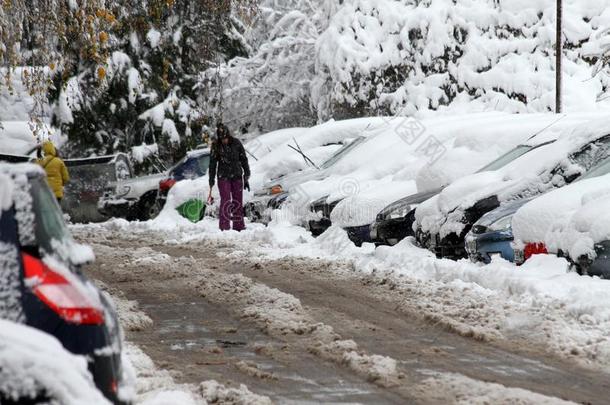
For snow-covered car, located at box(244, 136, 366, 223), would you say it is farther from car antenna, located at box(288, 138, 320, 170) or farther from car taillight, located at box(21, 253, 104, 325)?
car taillight, located at box(21, 253, 104, 325)

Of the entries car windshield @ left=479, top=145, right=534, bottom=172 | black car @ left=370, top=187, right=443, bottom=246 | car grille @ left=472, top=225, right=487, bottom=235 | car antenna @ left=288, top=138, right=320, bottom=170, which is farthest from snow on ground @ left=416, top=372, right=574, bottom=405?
car antenna @ left=288, top=138, right=320, bottom=170

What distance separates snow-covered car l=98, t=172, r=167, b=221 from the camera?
76.7 feet

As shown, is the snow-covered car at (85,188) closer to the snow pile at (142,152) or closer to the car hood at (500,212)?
the snow pile at (142,152)

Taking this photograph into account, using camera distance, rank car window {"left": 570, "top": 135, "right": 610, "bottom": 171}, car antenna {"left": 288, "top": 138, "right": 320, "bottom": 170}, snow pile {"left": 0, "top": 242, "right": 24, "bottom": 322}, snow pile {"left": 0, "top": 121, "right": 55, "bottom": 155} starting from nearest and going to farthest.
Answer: snow pile {"left": 0, "top": 242, "right": 24, "bottom": 322} → car window {"left": 570, "top": 135, "right": 610, "bottom": 171} → car antenna {"left": 288, "top": 138, "right": 320, "bottom": 170} → snow pile {"left": 0, "top": 121, "right": 55, "bottom": 155}

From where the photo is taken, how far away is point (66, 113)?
29188mm

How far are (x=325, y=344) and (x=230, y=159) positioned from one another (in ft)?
37.1

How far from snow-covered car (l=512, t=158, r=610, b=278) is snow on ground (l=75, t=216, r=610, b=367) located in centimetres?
16

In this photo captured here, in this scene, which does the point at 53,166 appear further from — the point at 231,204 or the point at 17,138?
the point at 17,138

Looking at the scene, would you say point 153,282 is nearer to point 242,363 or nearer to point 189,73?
point 242,363

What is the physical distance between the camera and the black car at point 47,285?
13.3 ft

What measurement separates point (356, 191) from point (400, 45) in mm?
13933

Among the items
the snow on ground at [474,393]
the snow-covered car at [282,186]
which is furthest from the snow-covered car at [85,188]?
the snow on ground at [474,393]

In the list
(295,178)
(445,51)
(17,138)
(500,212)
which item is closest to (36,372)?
(500,212)

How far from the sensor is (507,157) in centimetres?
1412
